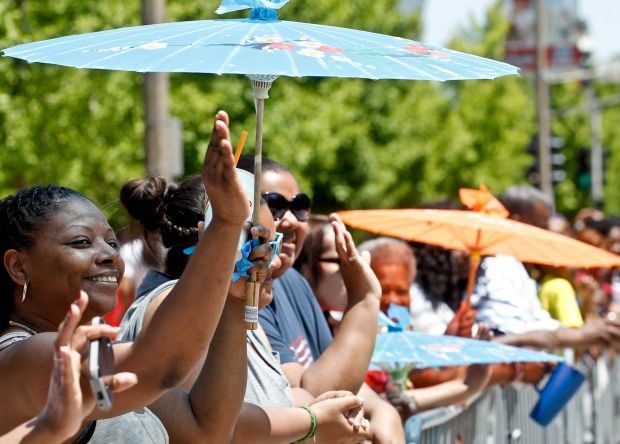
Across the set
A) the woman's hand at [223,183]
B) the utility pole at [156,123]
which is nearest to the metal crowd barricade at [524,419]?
the woman's hand at [223,183]

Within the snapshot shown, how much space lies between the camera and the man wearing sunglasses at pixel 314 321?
4.06m

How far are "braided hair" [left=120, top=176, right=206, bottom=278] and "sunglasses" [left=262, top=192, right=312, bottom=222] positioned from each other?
1.42 ft

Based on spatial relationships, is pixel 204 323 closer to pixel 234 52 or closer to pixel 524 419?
pixel 234 52

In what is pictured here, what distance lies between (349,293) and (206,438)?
122cm

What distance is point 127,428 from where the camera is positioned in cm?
305

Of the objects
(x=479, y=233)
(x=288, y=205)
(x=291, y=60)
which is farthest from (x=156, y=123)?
(x=291, y=60)

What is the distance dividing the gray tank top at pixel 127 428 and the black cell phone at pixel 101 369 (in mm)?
529

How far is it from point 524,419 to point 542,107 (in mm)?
19777

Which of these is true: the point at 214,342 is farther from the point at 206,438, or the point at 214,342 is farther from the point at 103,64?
the point at 103,64

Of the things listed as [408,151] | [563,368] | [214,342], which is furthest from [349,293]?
[408,151]

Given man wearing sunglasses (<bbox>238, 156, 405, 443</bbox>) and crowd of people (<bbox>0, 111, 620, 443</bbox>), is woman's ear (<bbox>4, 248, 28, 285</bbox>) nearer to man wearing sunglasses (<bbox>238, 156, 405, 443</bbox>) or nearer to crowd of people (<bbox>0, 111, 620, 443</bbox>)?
crowd of people (<bbox>0, 111, 620, 443</bbox>)

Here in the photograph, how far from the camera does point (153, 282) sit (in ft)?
12.5

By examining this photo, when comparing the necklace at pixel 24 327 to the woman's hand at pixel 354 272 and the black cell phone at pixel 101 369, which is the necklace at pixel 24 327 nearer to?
the black cell phone at pixel 101 369

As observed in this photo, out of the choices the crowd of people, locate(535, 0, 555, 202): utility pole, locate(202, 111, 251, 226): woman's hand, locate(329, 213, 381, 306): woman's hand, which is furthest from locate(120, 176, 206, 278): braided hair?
locate(535, 0, 555, 202): utility pole
